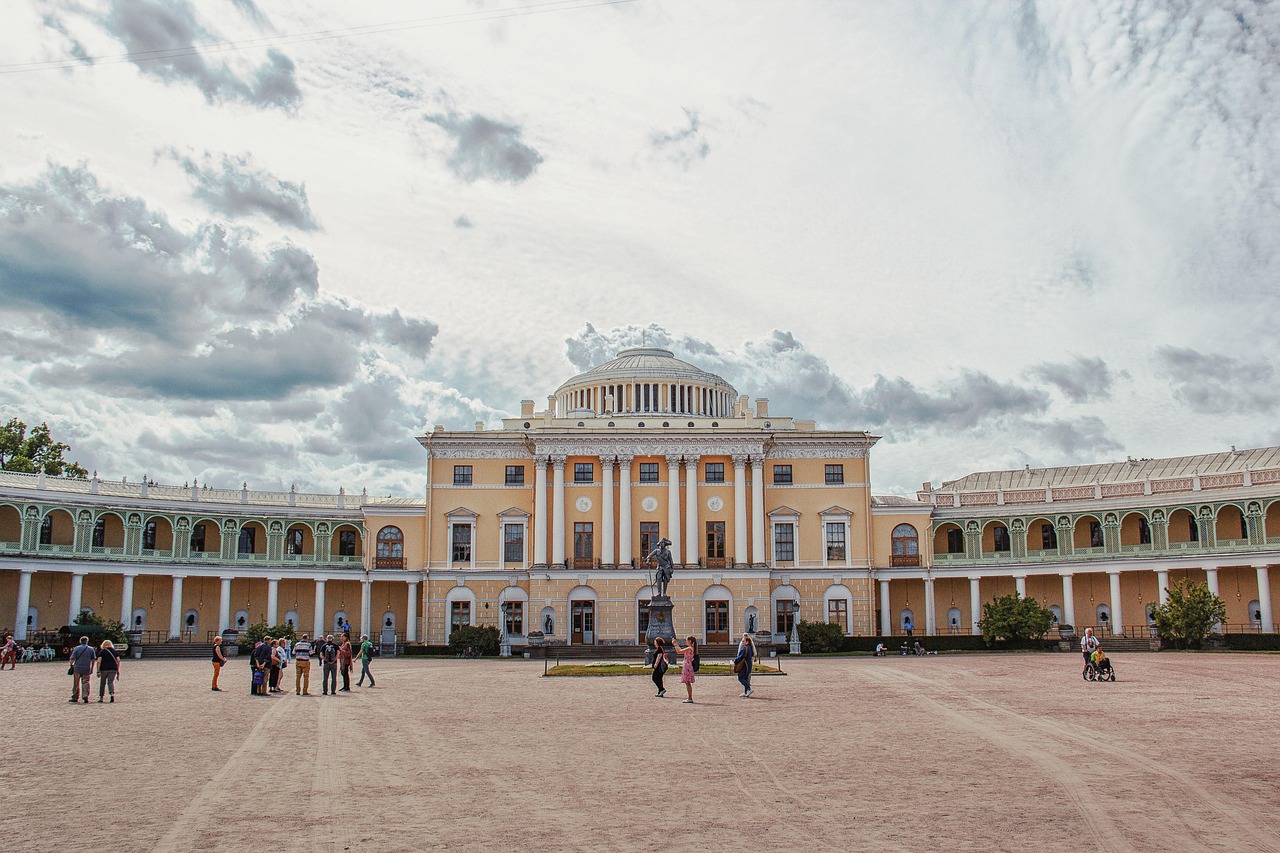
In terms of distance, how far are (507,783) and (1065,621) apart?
56.6 m

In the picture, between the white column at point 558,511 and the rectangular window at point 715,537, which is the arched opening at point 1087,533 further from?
the white column at point 558,511

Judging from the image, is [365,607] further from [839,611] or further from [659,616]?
[839,611]

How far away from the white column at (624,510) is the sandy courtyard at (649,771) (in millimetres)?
33632

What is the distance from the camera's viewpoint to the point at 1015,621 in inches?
2227

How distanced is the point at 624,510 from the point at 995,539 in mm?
24550

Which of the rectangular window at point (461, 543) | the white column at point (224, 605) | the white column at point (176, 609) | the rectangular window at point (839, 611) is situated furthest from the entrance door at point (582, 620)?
the white column at point (176, 609)

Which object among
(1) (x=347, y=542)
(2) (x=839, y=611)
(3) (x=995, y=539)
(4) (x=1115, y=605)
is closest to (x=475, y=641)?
(1) (x=347, y=542)

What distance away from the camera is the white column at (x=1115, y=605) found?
205 ft

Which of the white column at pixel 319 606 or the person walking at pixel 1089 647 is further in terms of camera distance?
the white column at pixel 319 606

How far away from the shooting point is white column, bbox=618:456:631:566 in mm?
64812

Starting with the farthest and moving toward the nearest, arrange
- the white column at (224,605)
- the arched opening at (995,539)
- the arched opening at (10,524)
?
1. the arched opening at (995,539)
2. the white column at (224,605)
3. the arched opening at (10,524)

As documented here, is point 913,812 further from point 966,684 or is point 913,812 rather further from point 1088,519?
point 1088,519

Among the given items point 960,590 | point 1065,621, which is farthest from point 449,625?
point 1065,621

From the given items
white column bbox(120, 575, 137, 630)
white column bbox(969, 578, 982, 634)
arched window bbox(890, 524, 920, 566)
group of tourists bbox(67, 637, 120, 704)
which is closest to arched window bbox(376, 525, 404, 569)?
white column bbox(120, 575, 137, 630)
